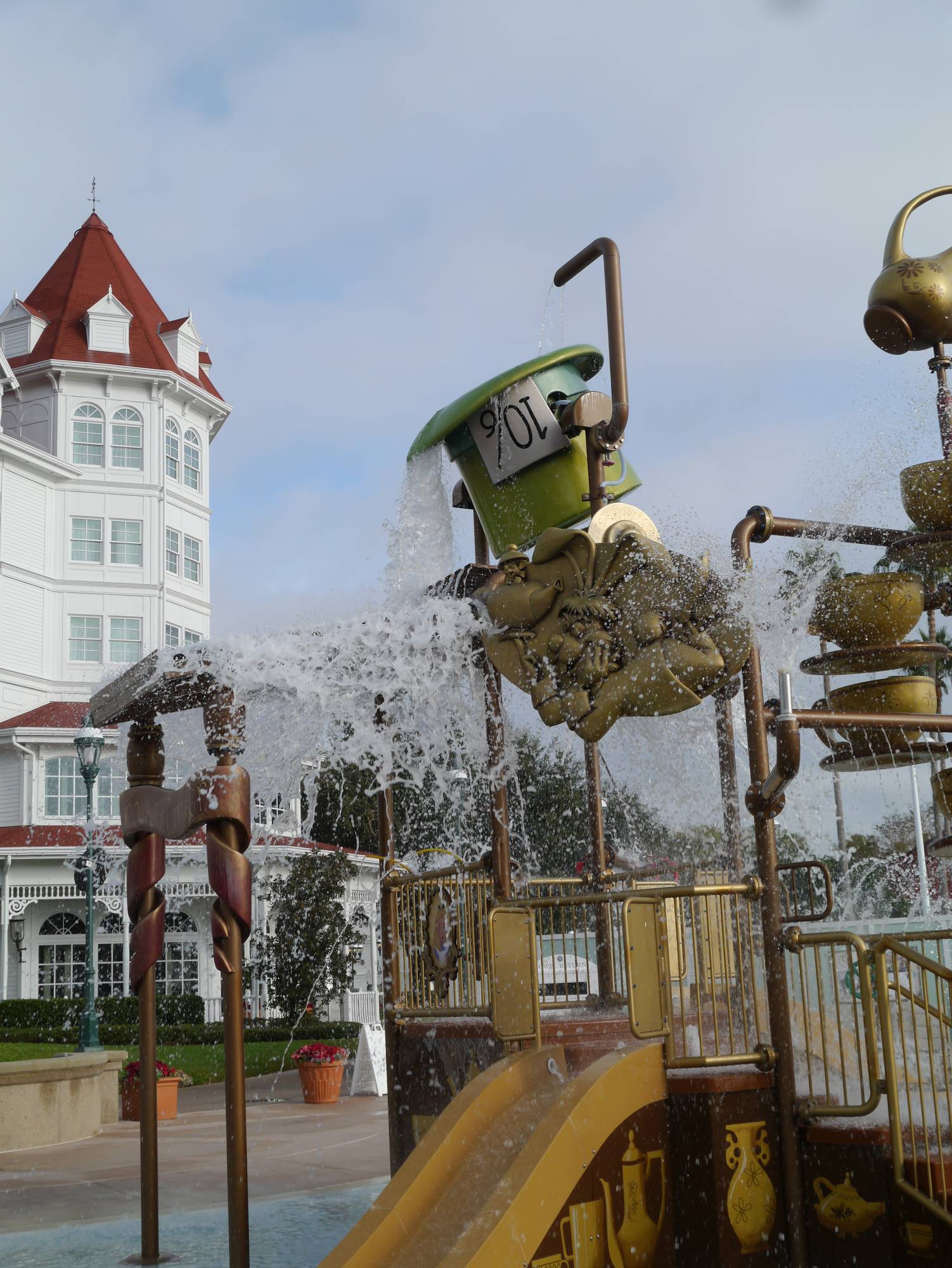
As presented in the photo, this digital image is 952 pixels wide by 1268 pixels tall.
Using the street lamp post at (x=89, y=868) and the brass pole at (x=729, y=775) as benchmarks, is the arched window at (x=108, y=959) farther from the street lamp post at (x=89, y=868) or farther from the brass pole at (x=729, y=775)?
the brass pole at (x=729, y=775)

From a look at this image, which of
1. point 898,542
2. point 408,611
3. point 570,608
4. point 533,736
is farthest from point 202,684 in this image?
point 533,736

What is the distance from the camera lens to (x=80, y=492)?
3462 centimetres

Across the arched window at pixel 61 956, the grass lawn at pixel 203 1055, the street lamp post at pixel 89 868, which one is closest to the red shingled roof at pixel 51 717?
the arched window at pixel 61 956

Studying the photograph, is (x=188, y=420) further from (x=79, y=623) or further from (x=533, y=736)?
(x=533, y=736)

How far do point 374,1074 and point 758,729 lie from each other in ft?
47.4

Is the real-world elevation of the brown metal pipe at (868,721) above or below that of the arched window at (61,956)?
above

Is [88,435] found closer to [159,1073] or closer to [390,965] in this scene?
[159,1073]

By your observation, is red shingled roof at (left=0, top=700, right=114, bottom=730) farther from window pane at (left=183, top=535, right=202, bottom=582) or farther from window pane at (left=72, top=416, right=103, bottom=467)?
window pane at (left=72, top=416, right=103, bottom=467)

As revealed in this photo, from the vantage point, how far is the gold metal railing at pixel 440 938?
8.08m

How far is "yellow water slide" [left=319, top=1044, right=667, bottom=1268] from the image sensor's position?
17.8ft

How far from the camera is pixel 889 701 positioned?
591cm

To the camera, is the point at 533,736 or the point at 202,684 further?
the point at 533,736

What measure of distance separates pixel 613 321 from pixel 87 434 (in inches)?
1135

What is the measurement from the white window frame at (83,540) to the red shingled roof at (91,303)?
4.33 meters
